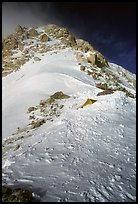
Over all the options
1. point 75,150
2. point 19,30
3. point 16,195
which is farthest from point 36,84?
point 19,30

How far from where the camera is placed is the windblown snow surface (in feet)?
31.3

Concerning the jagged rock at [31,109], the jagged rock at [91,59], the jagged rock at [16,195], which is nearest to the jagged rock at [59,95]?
the jagged rock at [31,109]

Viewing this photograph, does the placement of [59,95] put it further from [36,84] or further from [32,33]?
[32,33]

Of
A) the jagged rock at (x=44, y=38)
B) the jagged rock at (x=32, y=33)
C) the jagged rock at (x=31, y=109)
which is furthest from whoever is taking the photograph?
the jagged rock at (x=32, y=33)

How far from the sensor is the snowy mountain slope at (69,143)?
31.7ft

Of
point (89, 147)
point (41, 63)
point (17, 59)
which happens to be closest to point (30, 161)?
point (89, 147)

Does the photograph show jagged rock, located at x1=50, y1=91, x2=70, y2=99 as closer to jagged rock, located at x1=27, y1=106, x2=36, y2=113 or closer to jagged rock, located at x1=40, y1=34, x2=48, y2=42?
jagged rock, located at x1=27, y1=106, x2=36, y2=113

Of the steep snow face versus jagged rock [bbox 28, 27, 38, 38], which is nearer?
the steep snow face

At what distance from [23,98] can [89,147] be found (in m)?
14.3

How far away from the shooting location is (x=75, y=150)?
1334cm

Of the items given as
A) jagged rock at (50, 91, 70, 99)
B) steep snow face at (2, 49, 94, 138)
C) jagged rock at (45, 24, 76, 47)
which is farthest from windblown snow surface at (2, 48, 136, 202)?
jagged rock at (45, 24, 76, 47)

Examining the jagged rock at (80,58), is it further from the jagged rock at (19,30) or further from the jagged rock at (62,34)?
the jagged rock at (19,30)

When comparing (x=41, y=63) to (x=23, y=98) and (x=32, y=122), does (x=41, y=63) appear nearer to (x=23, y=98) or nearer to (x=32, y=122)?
(x=23, y=98)

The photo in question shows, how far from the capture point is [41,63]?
135 feet
